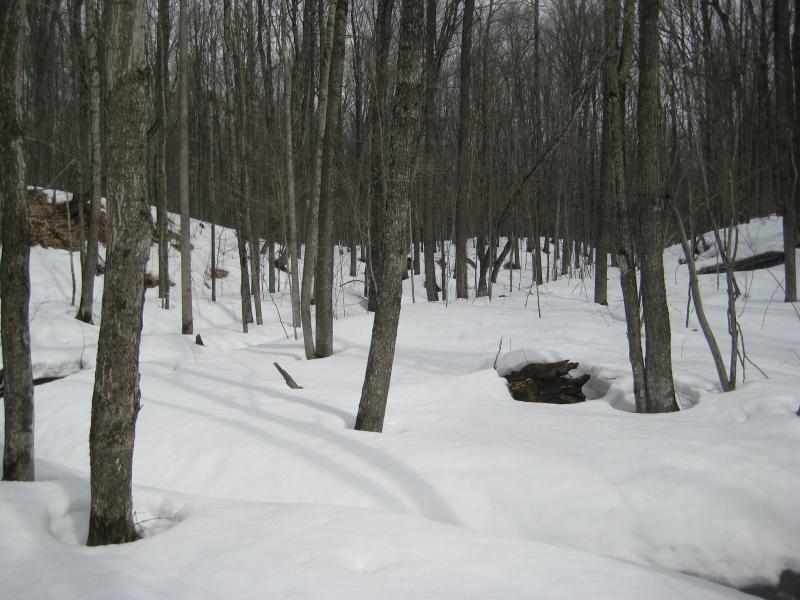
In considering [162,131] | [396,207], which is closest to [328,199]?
[396,207]

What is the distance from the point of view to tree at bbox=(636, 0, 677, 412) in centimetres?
491

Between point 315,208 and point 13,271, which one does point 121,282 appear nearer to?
point 13,271

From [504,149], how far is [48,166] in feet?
A: 61.6

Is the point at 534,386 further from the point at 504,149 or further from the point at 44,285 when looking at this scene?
the point at 504,149

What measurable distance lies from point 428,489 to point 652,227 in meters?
Result: 3.26

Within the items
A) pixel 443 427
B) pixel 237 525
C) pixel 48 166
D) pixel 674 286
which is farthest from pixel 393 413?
pixel 48 166

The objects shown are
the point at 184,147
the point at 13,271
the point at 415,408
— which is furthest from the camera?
the point at 184,147

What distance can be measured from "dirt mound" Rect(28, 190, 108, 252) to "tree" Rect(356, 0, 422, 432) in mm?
14711

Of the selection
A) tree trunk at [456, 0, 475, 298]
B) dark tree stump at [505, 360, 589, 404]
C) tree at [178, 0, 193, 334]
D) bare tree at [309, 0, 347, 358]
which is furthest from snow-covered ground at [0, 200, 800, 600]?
tree trunk at [456, 0, 475, 298]

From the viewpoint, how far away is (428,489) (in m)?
3.58

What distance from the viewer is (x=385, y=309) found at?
450cm

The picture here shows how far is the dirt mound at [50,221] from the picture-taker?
16.0 m

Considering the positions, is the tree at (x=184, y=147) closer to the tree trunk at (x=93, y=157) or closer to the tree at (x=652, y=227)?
the tree trunk at (x=93, y=157)

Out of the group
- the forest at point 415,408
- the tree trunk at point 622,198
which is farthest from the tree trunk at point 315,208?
the tree trunk at point 622,198
